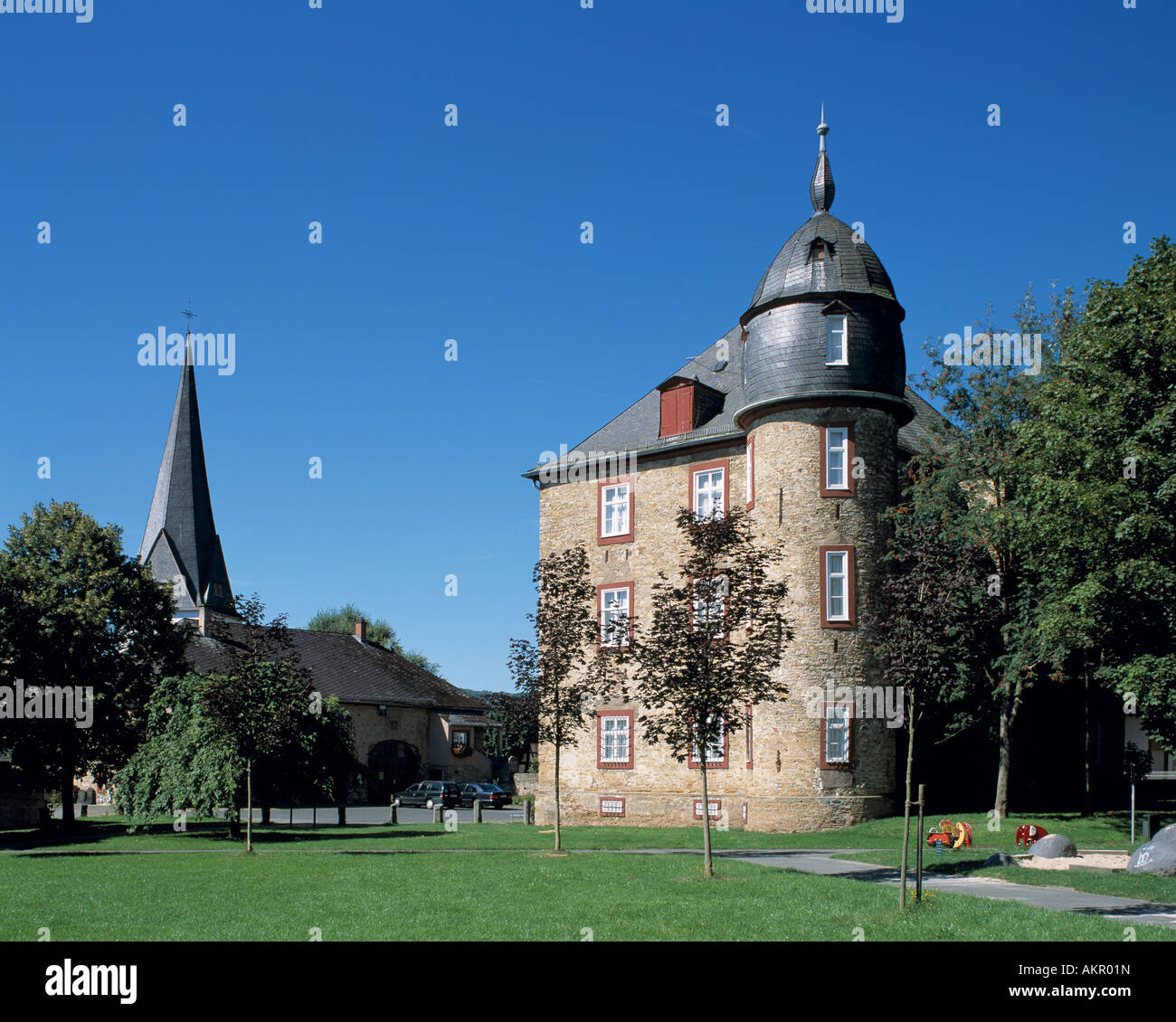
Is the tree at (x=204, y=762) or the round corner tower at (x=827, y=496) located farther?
the round corner tower at (x=827, y=496)

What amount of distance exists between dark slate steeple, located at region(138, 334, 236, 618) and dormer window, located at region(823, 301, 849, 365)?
48.0 m

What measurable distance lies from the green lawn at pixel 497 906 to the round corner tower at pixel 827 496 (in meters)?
10.4

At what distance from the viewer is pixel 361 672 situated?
56.2 meters

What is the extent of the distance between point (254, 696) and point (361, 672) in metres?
34.1

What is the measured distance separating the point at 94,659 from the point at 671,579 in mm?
18163

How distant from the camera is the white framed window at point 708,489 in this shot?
32719 millimetres

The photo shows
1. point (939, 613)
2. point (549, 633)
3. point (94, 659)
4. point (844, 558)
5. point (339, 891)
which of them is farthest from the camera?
point (94, 659)

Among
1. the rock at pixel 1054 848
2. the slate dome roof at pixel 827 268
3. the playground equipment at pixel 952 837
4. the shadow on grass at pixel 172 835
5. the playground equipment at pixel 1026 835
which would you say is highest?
the slate dome roof at pixel 827 268

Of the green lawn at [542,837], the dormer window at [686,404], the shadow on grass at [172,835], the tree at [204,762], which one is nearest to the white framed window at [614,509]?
the dormer window at [686,404]

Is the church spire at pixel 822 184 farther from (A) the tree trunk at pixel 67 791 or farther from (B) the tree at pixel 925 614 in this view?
(A) the tree trunk at pixel 67 791

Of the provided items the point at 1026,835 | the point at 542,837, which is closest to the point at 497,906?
the point at 1026,835

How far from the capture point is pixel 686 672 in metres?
17.5
